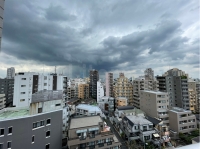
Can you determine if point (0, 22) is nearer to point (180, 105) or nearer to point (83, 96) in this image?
point (180, 105)

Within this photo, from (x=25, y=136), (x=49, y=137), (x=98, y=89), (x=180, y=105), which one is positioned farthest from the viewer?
(x=98, y=89)

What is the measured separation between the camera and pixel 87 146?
337 cm

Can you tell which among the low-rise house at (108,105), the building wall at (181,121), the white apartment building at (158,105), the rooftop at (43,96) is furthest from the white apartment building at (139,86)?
the rooftop at (43,96)

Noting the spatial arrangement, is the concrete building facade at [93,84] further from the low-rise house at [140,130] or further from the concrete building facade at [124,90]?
the low-rise house at [140,130]

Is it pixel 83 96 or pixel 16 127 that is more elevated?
pixel 16 127

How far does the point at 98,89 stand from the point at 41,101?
10.5 m

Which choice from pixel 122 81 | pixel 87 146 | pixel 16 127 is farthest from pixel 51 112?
pixel 122 81

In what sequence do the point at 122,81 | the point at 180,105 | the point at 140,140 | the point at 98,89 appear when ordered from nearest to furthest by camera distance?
the point at 140,140 < the point at 180,105 < the point at 122,81 < the point at 98,89

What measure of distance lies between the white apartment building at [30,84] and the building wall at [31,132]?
4.58 meters

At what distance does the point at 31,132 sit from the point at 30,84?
18.2 ft

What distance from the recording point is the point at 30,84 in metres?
7.33

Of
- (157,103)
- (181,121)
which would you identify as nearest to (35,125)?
(157,103)

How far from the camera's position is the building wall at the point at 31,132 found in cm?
247

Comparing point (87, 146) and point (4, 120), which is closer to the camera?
point (4, 120)
